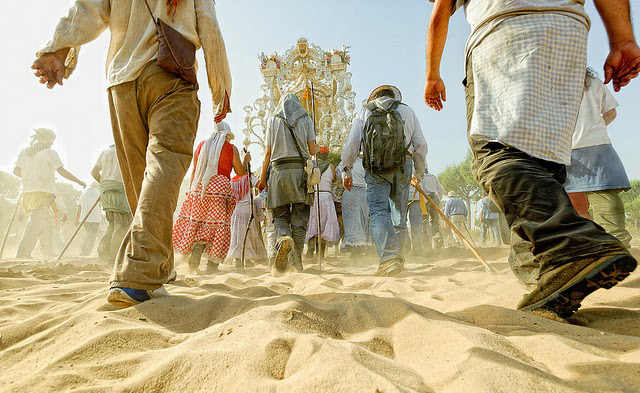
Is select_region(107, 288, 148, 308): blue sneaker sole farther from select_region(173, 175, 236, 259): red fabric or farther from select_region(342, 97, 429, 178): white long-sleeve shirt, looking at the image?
select_region(342, 97, 429, 178): white long-sleeve shirt

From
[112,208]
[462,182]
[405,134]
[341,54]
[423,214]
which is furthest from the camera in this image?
[462,182]

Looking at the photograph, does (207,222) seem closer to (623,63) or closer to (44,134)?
(623,63)

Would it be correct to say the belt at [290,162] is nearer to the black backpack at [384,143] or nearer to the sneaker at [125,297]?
the black backpack at [384,143]

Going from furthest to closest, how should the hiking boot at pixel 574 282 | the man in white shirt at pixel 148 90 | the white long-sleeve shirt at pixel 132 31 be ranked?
the white long-sleeve shirt at pixel 132 31 < the man in white shirt at pixel 148 90 < the hiking boot at pixel 574 282

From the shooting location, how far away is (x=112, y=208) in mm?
4844

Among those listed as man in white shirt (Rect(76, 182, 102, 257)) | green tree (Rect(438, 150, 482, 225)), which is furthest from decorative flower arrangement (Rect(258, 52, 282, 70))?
green tree (Rect(438, 150, 482, 225))

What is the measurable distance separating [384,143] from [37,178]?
607 cm

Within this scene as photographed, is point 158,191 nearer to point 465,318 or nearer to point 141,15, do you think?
point 141,15

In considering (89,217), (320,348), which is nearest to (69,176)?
(89,217)

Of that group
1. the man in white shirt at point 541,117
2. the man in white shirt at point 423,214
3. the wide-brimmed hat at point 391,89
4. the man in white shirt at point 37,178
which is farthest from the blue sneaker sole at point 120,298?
the man in white shirt at point 37,178

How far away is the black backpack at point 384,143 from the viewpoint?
3.53 m

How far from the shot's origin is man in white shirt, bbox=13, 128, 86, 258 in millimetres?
6191

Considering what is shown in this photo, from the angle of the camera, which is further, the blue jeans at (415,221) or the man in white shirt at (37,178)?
the blue jeans at (415,221)

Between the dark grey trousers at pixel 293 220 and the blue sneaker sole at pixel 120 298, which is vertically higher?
the dark grey trousers at pixel 293 220
